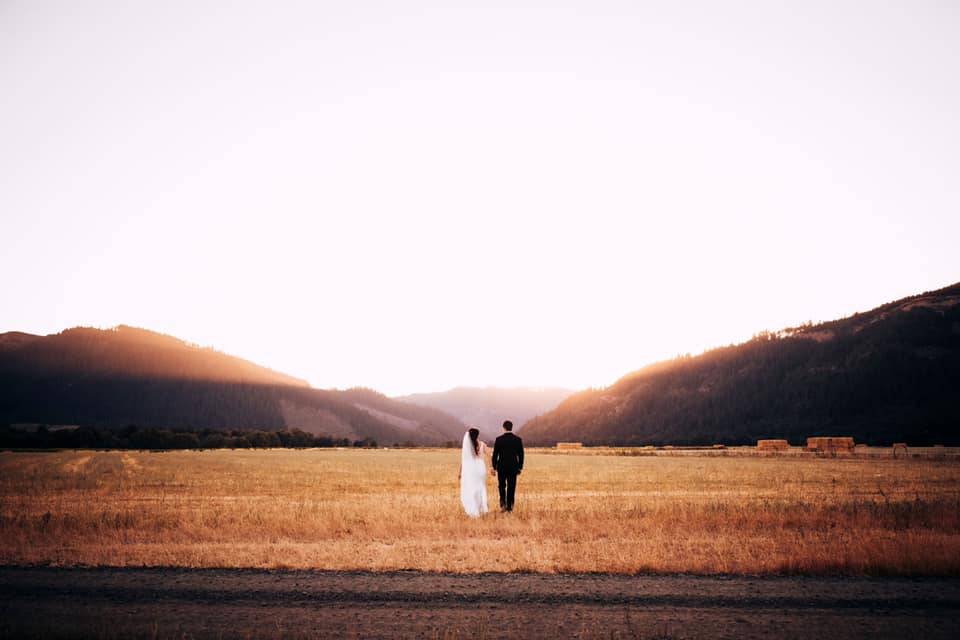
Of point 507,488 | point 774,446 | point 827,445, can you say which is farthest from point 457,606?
point 774,446

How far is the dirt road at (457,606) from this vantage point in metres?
7.52

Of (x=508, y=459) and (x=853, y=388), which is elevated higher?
(x=853, y=388)

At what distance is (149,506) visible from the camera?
68.5 ft

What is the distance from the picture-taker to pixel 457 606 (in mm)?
8664

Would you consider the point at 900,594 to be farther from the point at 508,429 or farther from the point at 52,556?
the point at 52,556

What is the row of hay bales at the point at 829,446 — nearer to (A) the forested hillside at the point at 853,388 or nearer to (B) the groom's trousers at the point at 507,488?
(A) the forested hillside at the point at 853,388

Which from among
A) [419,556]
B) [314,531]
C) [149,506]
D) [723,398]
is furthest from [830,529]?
[723,398]

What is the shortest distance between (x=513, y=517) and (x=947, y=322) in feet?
649

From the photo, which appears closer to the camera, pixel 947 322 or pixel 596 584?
pixel 596 584

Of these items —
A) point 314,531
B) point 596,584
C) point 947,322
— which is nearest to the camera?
point 596,584

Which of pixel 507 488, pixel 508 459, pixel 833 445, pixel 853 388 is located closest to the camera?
pixel 508 459

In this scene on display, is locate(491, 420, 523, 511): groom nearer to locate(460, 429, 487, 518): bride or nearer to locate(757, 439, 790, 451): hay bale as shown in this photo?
locate(460, 429, 487, 518): bride

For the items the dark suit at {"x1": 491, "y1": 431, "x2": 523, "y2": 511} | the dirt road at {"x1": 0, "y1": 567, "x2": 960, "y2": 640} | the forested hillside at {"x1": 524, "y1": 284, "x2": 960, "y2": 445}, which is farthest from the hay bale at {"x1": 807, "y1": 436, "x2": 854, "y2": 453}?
the dirt road at {"x1": 0, "y1": 567, "x2": 960, "y2": 640}

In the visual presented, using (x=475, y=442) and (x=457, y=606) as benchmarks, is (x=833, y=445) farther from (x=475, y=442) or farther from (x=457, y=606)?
(x=457, y=606)
